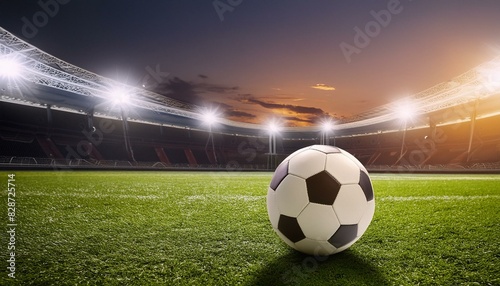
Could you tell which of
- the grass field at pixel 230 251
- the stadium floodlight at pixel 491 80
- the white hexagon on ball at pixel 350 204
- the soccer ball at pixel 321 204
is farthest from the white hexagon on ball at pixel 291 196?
the stadium floodlight at pixel 491 80

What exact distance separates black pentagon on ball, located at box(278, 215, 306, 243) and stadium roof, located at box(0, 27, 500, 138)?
26937 millimetres

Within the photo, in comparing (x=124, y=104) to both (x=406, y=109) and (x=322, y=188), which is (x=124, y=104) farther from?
(x=406, y=109)

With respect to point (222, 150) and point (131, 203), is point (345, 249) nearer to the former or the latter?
point (131, 203)

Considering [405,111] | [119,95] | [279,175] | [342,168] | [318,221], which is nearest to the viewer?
[318,221]

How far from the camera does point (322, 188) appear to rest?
223 cm

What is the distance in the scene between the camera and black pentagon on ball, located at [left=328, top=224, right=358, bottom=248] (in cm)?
217

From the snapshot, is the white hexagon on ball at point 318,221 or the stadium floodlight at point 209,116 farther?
the stadium floodlight at point 209,116

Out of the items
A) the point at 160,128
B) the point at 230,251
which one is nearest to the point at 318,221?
the point at 230,251

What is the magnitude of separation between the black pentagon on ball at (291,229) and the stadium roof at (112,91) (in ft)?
88.4

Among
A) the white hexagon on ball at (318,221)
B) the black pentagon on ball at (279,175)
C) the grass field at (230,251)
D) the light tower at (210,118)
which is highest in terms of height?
the light tower at (210,118)

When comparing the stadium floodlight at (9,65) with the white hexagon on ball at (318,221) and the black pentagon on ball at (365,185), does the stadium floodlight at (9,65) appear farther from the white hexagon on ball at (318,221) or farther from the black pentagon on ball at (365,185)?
the black pentagon on ball at (365,185)

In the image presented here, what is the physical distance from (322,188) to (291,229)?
415 mm

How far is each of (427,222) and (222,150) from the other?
41.5 meters

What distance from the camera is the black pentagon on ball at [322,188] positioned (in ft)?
7.23
